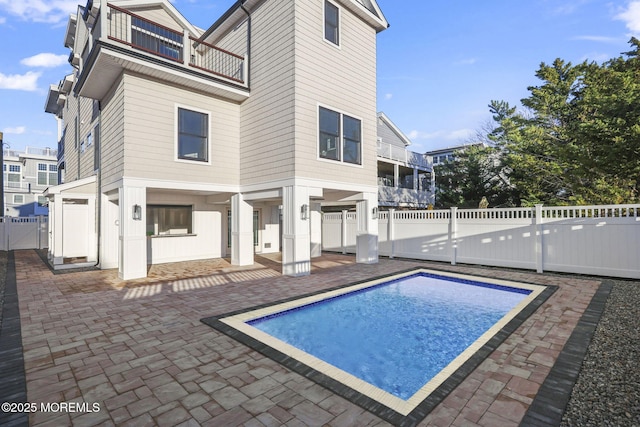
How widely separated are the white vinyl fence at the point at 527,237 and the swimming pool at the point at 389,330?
7.52 feet

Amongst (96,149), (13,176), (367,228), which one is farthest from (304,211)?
(13,176)

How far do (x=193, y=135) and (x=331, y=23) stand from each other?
583cm

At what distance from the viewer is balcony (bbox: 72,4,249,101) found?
7805mm

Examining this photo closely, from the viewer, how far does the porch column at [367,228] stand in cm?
1105

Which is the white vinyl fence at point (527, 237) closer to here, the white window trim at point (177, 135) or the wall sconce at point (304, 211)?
the wall sconce at point (304, 211)

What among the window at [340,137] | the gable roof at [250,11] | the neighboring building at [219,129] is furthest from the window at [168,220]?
the gable roof at [250,11]

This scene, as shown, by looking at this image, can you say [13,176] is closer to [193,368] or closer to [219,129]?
[219,129]

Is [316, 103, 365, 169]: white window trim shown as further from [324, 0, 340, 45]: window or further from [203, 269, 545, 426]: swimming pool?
[203, 269, 545, 426]: swimming pool

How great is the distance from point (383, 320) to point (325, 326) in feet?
3.87

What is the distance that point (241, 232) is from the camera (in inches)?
412

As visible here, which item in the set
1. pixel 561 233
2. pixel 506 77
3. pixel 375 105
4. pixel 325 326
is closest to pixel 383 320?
pixel 325 326

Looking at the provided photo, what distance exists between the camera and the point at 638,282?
7410 millimetres

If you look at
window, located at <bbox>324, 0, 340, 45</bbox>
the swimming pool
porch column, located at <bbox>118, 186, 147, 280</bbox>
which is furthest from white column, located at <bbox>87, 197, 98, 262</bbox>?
window, located at <bbox>324, 0, 340, 45</bbox>

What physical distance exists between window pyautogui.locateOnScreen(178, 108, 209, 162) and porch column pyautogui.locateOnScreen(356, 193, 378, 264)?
224 inches
